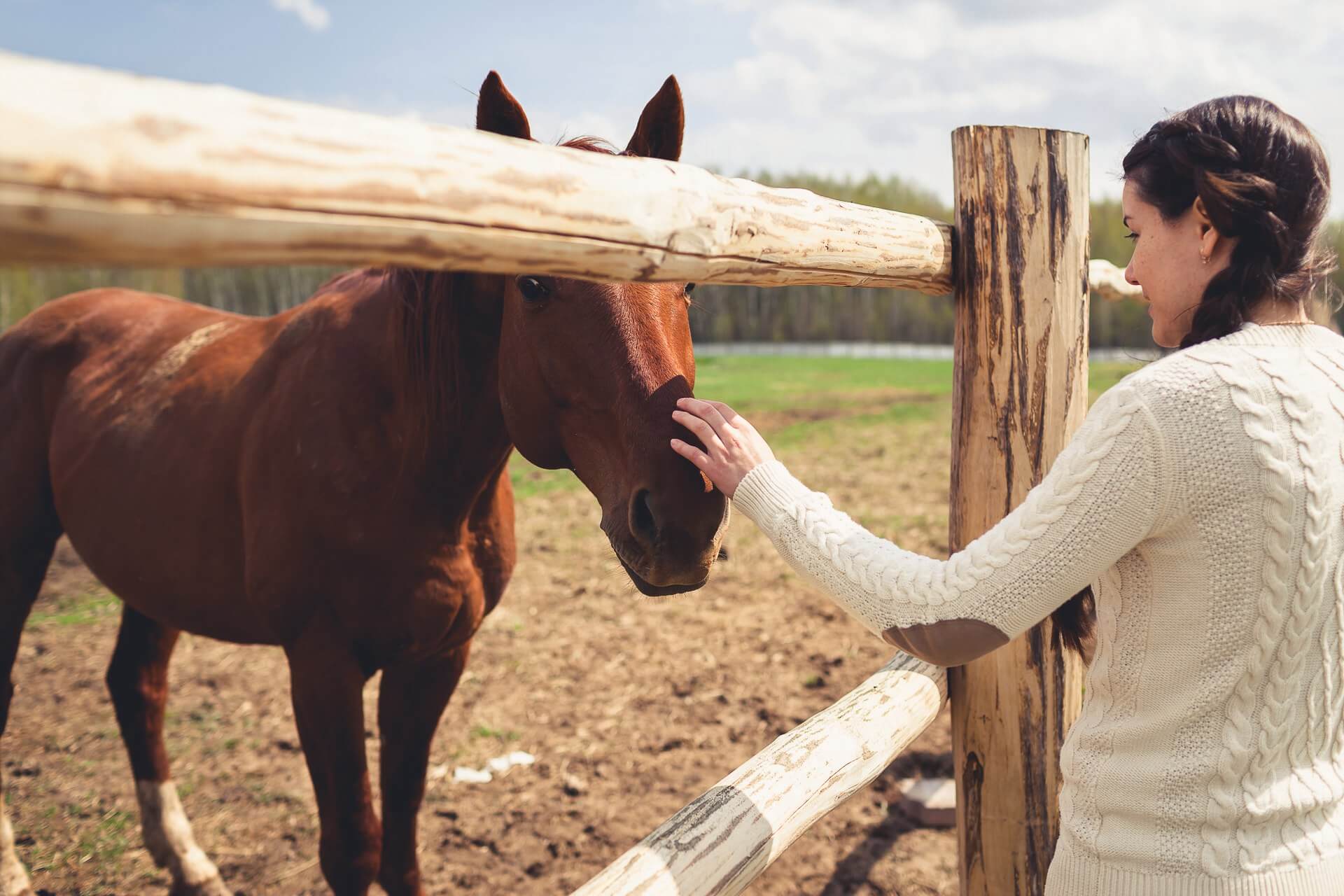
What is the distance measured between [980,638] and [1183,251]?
0.68 meters

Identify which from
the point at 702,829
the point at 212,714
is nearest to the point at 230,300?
the point at 212,714

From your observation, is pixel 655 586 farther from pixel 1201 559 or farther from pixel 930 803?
pixel 930 803

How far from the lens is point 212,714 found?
15.0 ft

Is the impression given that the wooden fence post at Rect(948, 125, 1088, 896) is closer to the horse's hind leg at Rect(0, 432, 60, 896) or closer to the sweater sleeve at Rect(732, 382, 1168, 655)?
the sweater sleeve at Rect(732, 382, 1168, 655)

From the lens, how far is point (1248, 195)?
1247 mm

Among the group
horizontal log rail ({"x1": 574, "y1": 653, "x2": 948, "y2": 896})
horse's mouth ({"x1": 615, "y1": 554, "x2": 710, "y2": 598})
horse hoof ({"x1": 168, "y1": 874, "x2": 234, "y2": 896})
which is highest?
horse's mouth ({"x1": 615, "y1": 554, "x2": 710, "y2": 598})

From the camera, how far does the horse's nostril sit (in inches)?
63.6

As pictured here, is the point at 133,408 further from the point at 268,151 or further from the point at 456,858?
the point at 268,151

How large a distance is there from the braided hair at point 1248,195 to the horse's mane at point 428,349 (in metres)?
1.51

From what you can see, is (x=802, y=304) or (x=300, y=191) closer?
(x=300, y=191)

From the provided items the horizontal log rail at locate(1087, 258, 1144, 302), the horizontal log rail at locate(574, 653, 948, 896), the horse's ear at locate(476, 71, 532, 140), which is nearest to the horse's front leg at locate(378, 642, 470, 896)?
the horizontal log rail at locate(574, 653, 948, 896)

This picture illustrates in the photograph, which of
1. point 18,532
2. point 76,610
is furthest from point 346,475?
point 76,610

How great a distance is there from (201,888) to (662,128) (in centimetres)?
320

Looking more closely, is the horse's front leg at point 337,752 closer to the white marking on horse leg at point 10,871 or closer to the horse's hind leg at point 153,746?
the horse's hind leg at point 153,746
